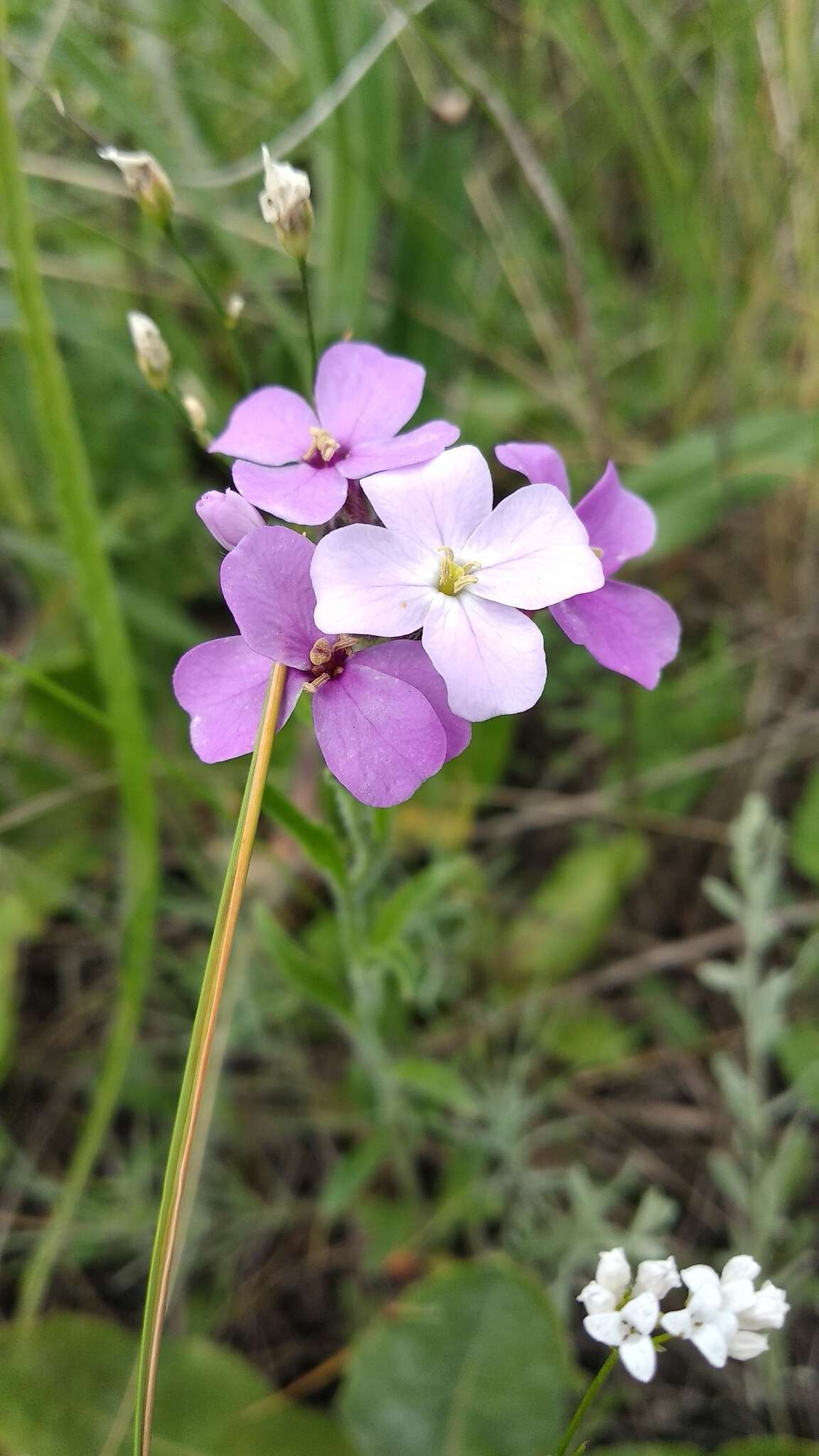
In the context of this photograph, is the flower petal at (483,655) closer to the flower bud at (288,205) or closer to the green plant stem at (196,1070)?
the green plant stem at (196,1070)

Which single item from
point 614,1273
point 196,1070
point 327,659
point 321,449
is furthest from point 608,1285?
point 321,449

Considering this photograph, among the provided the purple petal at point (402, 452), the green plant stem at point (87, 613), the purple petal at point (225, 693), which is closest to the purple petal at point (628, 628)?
the purple petal at point (402, 452)

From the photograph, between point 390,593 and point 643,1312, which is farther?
point 390,593

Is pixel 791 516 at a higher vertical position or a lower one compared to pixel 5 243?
lower

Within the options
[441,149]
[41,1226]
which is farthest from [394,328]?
[41,1226]

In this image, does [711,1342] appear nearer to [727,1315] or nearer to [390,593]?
[727,1315]

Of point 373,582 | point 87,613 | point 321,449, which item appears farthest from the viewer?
point 87,613

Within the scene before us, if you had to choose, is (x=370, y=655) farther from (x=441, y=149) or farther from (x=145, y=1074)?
(x=441, y=149)
